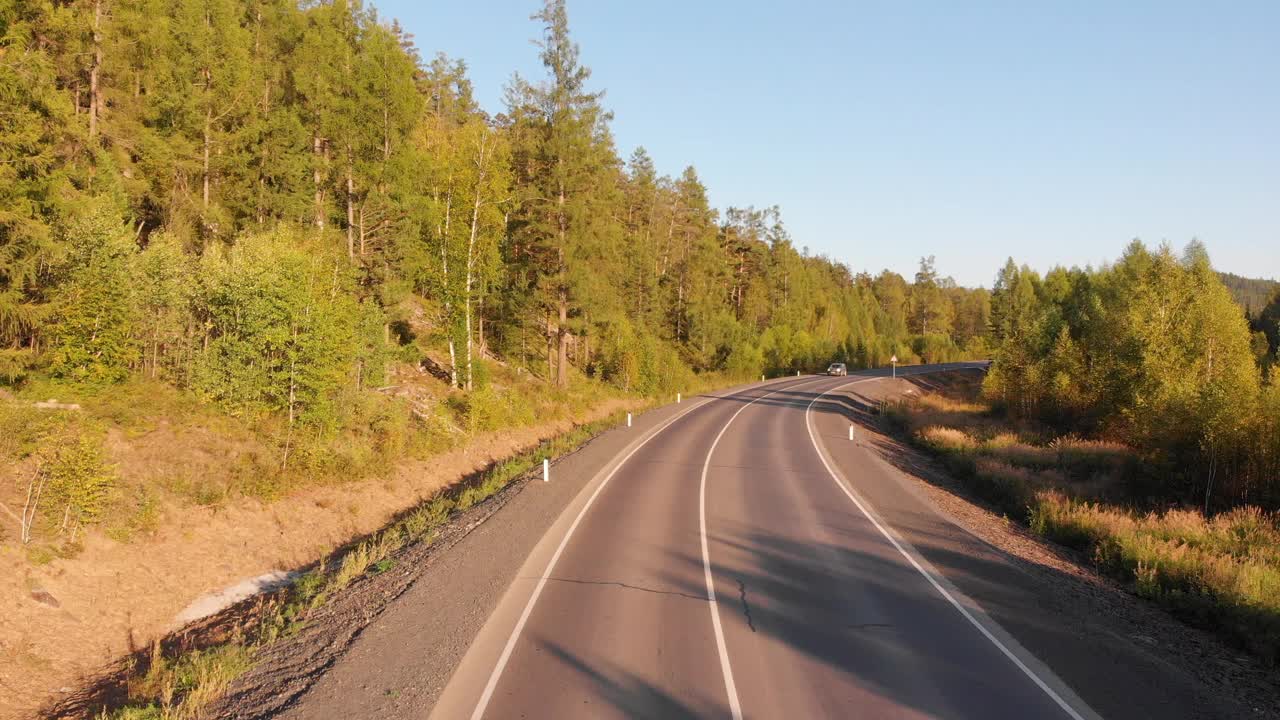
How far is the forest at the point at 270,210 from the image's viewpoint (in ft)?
56.3

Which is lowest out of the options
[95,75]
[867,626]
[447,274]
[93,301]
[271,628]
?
[271,628]

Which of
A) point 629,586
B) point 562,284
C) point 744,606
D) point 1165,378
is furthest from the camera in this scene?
point 562,284

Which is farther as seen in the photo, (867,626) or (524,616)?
(524,616)

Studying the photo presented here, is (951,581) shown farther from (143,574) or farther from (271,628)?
(143,574)

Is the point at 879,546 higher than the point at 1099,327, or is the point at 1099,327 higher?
the point at 1099,327

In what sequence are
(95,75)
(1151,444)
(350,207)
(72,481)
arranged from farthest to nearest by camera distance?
(350,207) → (1151,444) → (95,75) → (72,481)

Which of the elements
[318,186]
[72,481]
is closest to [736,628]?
[72,481]

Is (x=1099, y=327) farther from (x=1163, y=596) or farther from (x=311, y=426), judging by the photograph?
(x=311, y=426)

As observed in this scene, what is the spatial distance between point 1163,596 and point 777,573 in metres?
6.74

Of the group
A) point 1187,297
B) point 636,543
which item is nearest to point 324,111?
point 636,543

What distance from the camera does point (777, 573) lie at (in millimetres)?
11719

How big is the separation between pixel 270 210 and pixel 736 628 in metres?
25.6

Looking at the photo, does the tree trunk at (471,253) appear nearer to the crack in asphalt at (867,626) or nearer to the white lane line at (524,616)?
the white lane line at (524,616)

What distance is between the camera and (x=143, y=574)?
1327 centimetres
